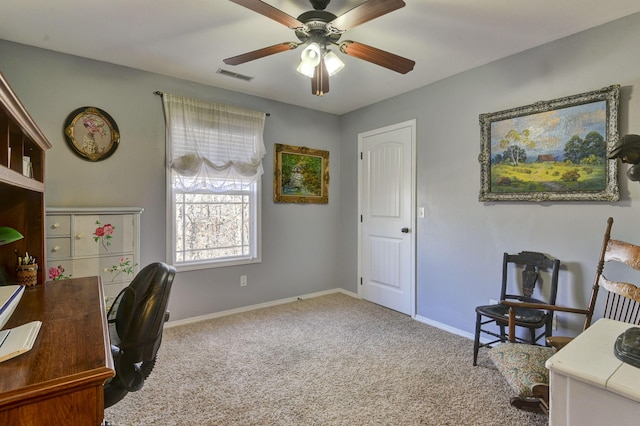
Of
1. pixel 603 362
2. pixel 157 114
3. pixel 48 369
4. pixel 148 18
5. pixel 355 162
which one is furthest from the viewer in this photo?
pixel 355 162

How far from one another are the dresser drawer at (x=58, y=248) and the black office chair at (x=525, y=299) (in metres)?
3.20

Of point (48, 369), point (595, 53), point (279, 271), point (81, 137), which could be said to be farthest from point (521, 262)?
point (81, 137)

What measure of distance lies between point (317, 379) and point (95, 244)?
2.06 meters

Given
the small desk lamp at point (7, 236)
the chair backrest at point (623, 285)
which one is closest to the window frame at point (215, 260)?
the small desk lamp at point (7, 236)

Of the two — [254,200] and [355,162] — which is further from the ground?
[355,162]

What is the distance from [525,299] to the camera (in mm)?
2512

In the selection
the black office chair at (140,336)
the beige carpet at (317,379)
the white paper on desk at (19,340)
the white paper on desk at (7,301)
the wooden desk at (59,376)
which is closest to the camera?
the wooden desk at (59,376)

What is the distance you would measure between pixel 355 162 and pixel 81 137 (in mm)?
2915

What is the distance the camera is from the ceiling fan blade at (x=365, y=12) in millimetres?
1523

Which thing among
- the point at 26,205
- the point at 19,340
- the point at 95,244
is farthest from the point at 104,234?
the point at 19,340

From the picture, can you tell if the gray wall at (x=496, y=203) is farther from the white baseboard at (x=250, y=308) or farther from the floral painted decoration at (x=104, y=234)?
→ the floral painted decoration at (x=104, y=234)

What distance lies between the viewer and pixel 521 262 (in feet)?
8.38

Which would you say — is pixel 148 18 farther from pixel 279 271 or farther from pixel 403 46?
pixel 279 271

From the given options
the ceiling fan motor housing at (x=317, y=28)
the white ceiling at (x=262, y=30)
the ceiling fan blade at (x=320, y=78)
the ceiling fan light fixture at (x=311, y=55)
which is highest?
the white ceiling at (x=262, y=30)
